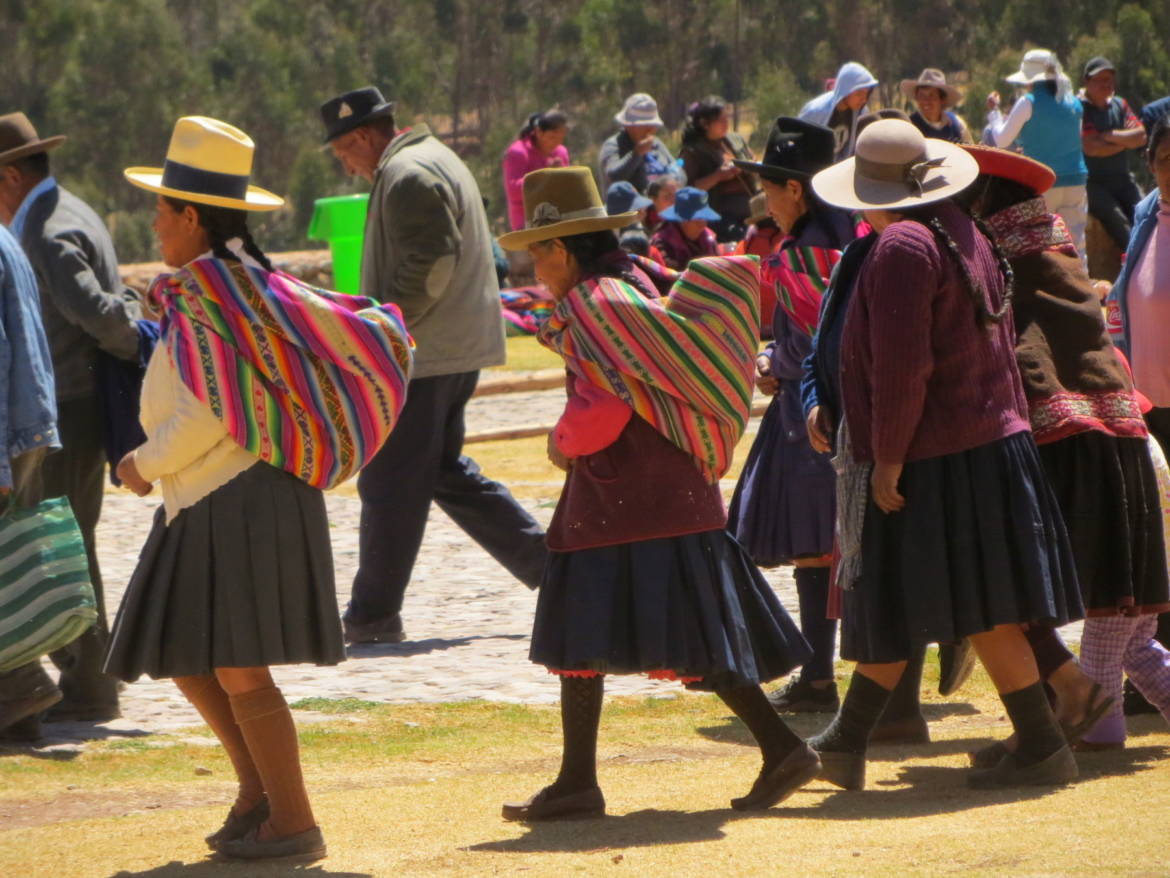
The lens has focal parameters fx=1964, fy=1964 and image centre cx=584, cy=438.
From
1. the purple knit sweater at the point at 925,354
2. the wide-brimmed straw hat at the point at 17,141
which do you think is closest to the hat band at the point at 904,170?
the purple knit sweater at the point at 925,354

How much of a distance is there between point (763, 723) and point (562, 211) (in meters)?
1.52

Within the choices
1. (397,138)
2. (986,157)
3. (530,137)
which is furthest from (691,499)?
(530,137)

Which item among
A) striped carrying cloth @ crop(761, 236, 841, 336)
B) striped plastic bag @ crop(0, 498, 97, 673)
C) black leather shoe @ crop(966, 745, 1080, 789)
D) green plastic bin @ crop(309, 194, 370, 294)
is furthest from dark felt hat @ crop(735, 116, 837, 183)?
green plastic bin @ crop(309, 194, 370, 294)

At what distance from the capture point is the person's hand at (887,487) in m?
5.31

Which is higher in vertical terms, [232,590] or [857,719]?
[232,590]

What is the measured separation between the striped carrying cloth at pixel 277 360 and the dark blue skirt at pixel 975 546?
1.52 metres

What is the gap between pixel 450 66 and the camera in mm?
42750

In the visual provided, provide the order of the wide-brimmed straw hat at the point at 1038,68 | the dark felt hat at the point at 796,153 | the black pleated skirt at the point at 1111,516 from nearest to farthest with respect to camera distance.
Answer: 1. the black pleated skirt at the point at 1111,516
2. the dark felt hat at the point at 796,153
3. the wide-brimmed straw hat at the point at 1038,68

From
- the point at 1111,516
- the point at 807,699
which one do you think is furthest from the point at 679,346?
the point at 807,699

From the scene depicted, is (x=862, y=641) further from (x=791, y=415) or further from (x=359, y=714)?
(x=359, y=714)

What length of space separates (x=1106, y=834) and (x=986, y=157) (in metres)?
1.99

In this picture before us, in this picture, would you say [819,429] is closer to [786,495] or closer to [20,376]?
[786,495]

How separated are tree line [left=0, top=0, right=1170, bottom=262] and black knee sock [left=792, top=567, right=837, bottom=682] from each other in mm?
25480

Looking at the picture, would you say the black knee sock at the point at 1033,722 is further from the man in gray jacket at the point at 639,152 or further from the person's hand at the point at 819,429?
the man in gray jacket at the point at 639,152
